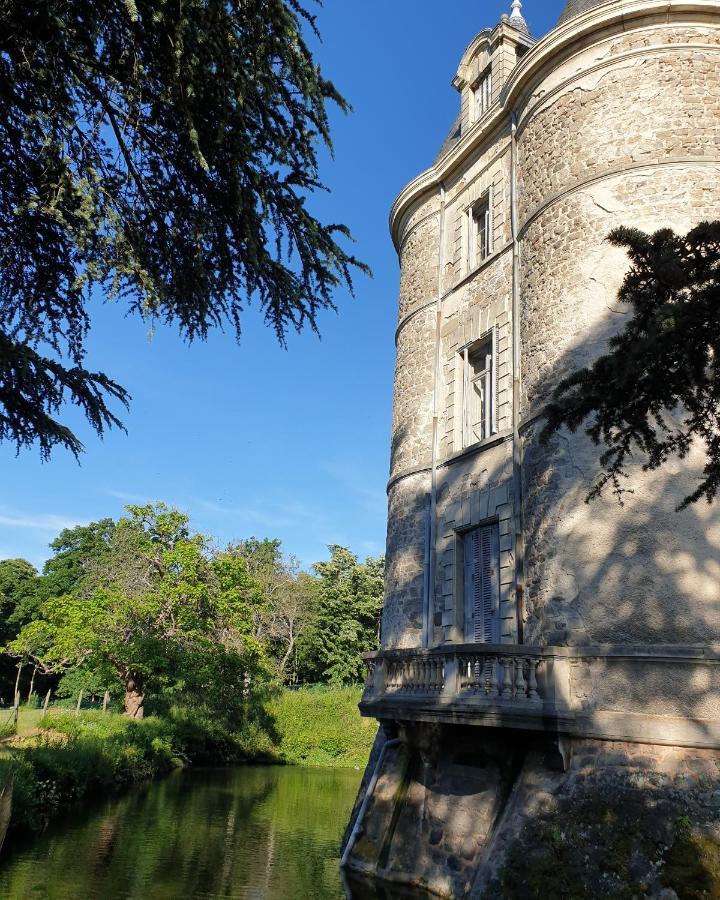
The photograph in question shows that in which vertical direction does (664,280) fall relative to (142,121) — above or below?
below

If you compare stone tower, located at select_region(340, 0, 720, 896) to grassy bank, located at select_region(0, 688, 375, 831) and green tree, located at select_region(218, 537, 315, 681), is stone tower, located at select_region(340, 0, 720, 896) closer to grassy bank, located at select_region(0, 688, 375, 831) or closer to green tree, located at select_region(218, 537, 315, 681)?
grassy bank, located at select_region(0, 688, 375, 831)

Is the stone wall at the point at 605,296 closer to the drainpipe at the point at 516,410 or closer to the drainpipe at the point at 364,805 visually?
the drainpipe at the point at 516,410

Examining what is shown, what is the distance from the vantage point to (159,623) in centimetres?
2473

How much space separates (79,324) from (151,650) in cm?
1864

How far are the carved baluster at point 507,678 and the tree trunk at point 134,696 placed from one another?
20476mm

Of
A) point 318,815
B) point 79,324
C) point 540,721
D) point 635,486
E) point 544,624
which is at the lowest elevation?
point 318,815

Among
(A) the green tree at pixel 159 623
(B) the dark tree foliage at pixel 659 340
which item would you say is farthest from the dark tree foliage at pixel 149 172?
(A) the green tree at pixel 159 623

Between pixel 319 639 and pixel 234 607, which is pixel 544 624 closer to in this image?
pixel 234 607

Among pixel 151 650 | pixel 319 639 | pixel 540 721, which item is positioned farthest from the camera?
pixel 319 639

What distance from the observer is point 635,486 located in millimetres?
8953

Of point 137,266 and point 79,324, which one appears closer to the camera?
point 137,266

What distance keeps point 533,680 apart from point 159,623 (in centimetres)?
1875

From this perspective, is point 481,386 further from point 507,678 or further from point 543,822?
point 543,822

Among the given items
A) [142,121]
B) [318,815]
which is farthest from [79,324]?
[318,815]
